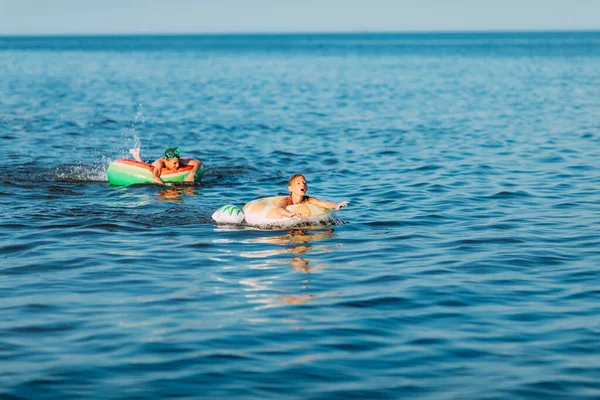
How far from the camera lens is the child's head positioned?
17750mm

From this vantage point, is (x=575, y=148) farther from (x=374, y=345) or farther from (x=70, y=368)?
(x=70, y=368)

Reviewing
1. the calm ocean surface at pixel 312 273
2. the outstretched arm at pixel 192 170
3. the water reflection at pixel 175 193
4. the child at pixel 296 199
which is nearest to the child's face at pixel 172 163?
the outstretched arm at pixel 192 170

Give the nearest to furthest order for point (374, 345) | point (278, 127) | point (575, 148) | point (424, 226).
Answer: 1. point (374, 345)
2. point (424, 226)
3. point (575, 148)
4. point (278, 127)

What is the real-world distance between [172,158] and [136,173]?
814 millimetres

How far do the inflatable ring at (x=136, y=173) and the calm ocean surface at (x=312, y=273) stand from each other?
0.27 metres

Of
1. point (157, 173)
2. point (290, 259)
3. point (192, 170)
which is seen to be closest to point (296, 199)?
point (290, 259)

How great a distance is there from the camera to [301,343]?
28.6 ft

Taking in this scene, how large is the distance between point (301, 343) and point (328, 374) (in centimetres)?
86

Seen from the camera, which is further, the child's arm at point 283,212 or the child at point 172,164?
the child at point 172,164

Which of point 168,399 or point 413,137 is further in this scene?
point 413,137

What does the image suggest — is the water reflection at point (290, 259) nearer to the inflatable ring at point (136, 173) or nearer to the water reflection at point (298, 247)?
the water reflection at point (298, 247)

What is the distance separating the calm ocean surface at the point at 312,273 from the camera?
7.94m

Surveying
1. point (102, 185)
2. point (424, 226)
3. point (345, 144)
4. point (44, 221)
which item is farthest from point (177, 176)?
point (345, 144)

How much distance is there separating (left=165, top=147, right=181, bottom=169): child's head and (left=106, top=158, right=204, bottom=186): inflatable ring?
13 cm
